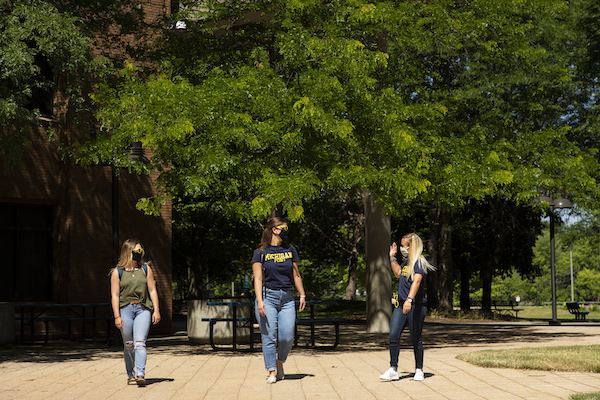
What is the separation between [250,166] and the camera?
Answer: 536 inches

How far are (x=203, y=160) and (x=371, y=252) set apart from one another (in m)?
8.32

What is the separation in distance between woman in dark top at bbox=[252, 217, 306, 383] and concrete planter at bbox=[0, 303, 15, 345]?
9057 millimetres

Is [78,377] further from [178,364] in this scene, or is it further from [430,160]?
[430,160]

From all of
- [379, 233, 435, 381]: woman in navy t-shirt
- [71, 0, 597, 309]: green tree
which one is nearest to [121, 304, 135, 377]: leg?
[379, 233, 435, 381]: woman in navy t-shirt

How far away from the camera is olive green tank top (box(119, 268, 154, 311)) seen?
9594mm

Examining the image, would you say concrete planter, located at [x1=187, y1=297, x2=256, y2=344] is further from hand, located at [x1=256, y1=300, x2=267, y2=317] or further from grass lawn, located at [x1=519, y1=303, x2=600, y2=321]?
grass lawn, located at [x1=519, y1=303, x2=600, y2=321]

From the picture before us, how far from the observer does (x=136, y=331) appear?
9547 mm

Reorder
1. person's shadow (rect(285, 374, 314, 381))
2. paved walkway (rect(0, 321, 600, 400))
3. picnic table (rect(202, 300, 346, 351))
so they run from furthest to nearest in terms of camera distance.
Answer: picnic table (rect(202, 300, 346, 351)) → person's shadow (rect(285, 374, 314, 381)) → paved walkway (rect(0, 321, 600, 400))

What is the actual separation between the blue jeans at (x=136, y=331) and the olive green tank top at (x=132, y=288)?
0.08 metres

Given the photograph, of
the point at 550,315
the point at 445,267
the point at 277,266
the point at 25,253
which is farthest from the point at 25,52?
the point at 550,315

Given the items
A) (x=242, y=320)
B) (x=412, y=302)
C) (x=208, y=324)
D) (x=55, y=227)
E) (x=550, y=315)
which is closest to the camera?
(x=412, y=302)

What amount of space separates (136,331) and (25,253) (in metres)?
11.0

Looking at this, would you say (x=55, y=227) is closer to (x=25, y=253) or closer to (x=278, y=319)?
(x=25, y=253)

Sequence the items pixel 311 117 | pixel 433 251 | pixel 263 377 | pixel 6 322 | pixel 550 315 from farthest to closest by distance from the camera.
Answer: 1. pixel 550 315
2. pixel 433 251
3. pixel 6 322
4. pixel 311 117
5. pixel 263 377
